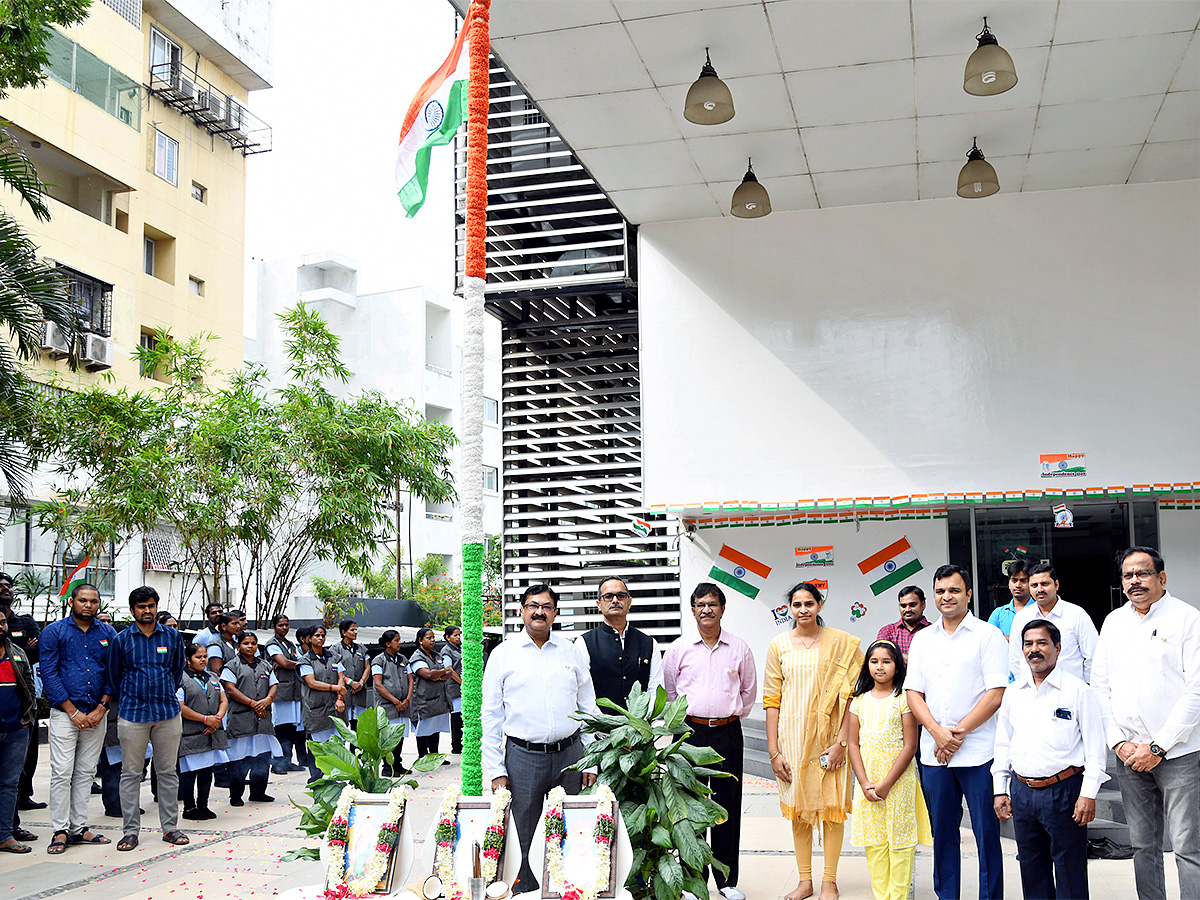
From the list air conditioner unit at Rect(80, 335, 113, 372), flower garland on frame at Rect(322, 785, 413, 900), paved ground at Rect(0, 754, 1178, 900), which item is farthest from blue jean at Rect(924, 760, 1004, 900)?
air conditioner unit at Rect(80, 335, 113, 372)

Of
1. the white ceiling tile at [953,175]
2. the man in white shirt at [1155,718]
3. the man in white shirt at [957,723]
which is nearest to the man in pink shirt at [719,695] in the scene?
the man in white shirt at [957,723]

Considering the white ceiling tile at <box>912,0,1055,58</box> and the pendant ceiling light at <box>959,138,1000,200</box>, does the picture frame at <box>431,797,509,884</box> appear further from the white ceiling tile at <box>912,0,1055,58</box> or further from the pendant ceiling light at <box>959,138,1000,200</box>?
the pendant ceiling light at <box>959,138,1000,200</box>

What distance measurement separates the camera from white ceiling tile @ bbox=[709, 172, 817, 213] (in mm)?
9656

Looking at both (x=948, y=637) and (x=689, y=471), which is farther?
(x=689, y=471)

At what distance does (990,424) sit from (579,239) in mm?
4392

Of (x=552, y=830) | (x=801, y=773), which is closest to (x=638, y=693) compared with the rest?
(x=552, y=830)

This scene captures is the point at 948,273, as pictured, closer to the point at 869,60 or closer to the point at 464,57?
the point at 869,60

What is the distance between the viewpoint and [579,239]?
11.3m

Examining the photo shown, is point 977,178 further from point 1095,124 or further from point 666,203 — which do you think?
point 666,203

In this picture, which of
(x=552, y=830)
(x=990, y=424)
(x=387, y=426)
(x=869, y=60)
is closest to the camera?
(x=552, y=830)

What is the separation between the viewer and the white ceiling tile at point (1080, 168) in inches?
357

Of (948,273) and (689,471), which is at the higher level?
(948,273)

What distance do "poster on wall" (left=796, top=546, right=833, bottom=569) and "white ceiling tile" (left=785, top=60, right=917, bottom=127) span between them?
3932 millimetres

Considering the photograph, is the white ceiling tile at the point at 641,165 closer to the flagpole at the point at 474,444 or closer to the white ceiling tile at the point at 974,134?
the white ceiling tile at the point at 974,134
